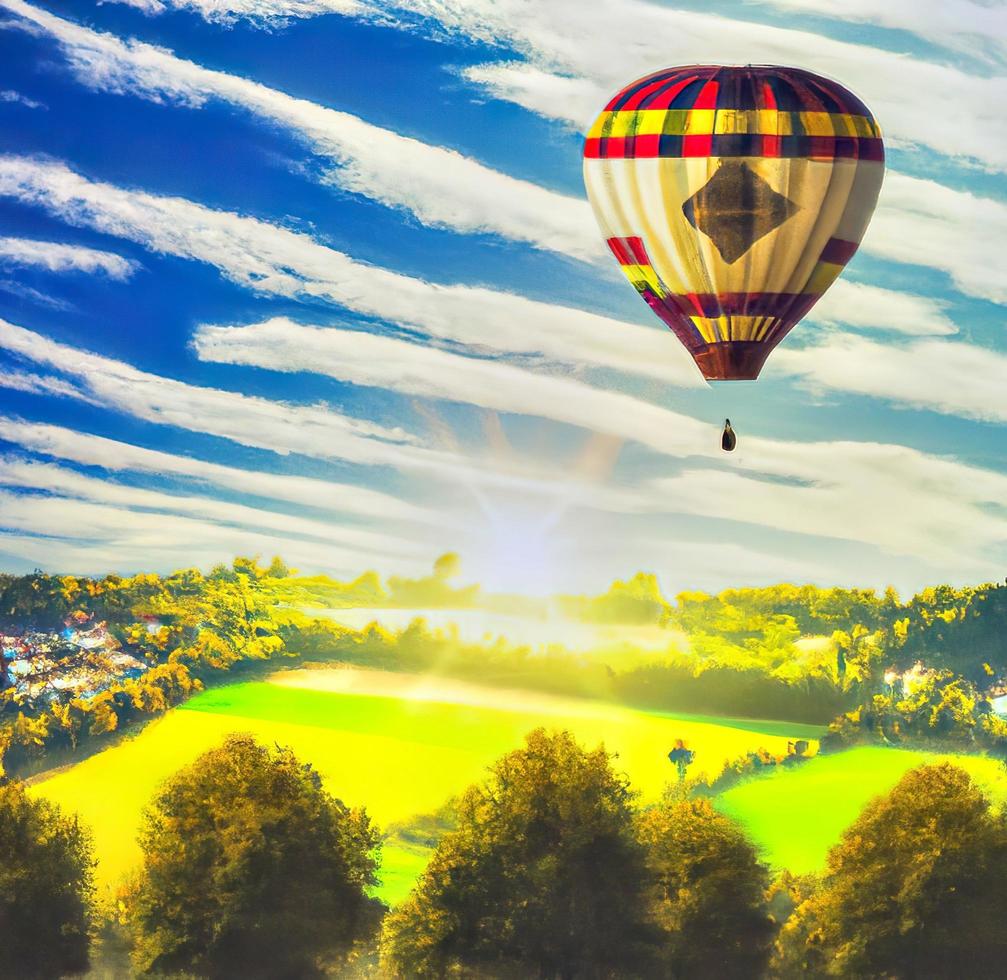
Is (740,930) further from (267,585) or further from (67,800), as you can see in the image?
(267,585)

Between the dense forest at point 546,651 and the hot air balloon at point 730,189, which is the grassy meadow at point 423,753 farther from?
the hot air balloon at point 730,189

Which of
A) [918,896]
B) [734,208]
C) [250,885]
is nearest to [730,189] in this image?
[734,208]

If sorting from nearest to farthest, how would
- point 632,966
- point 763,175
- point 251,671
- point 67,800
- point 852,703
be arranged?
point 763,175 < point 632,966 < point 67,800 < point 852,703 < point 251,671

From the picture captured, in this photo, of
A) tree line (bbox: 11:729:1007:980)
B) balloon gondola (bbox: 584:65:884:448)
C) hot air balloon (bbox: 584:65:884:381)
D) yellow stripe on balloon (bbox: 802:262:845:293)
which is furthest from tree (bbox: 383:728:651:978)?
yellow stripe on balloon (bbox: 802:262:845:293)

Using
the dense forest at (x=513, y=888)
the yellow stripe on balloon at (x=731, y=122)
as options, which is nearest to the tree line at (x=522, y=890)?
the dense forest at (x=513, y=888)

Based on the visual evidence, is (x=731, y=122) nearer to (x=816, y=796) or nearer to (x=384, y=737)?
(x=816, y=796)

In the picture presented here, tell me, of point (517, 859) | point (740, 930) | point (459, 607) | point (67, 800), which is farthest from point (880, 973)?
Answer: point (459, 607)

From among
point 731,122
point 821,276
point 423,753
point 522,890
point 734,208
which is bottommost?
point 522,890
